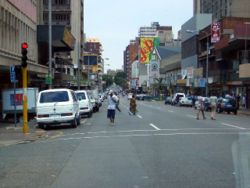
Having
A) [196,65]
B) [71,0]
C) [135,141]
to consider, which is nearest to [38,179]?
[135,141]

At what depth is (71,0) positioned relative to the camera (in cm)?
10694

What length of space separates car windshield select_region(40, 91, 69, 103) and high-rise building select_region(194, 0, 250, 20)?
63.2 m

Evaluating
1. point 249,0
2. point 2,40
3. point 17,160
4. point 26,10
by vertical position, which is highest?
point 249,0

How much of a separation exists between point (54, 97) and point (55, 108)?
82 cm

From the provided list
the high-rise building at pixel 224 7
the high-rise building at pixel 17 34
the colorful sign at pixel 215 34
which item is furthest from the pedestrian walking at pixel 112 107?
the high-rise building at pixel 224 7

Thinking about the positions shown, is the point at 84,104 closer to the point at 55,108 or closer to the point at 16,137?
the point at 55,108

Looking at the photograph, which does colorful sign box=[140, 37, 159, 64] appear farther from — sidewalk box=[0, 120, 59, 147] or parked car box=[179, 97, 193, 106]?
sidewalk box=[0, 120, 59, 147]

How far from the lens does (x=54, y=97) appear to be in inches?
1094

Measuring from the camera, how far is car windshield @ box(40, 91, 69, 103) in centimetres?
2767

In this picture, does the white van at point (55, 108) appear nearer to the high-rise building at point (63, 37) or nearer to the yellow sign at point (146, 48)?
the high-rise building at point (63, 37)

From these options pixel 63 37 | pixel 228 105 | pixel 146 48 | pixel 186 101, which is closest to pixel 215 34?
pixel 186 101

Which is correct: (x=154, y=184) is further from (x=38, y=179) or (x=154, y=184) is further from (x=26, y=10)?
(x=26, y=10)

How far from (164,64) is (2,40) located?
108m

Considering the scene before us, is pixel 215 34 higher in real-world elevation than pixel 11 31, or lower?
higher
